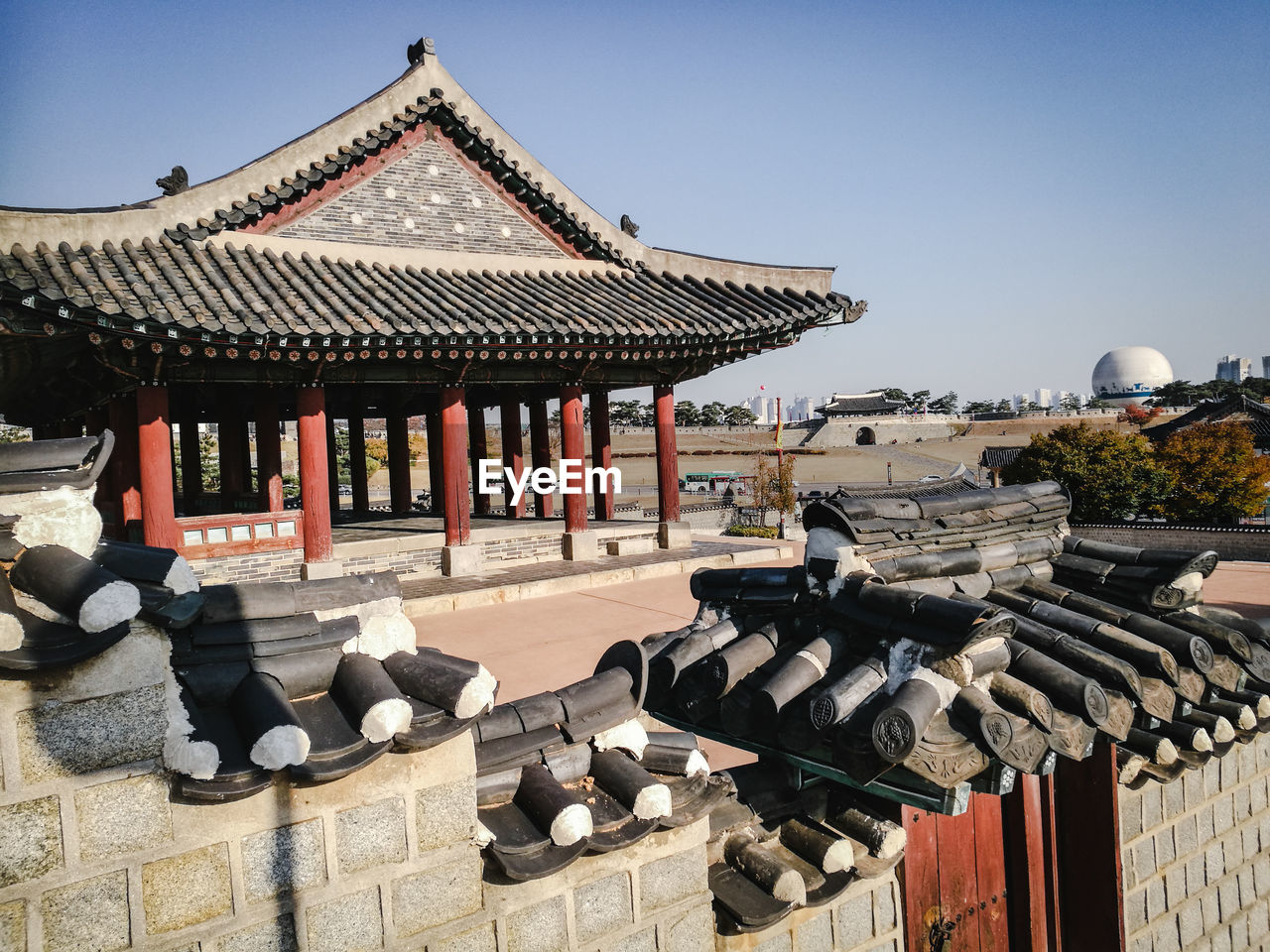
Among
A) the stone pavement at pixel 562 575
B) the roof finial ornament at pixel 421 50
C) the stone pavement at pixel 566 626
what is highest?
the roof finial ornament at pixel 421 50

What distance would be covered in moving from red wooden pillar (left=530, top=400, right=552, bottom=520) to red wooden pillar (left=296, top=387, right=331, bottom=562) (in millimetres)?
6237

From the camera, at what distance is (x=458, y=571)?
12.0 m

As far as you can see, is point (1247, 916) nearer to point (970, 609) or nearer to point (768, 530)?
point (970, 609)

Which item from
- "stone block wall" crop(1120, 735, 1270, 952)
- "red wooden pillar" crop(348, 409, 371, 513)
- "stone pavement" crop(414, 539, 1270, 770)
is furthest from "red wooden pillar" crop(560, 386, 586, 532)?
"stone block wall" crop(1120, 735, 1270, 952)

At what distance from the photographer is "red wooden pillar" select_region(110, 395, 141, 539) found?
1138cm

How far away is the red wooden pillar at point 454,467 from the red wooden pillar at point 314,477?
5.63 ft

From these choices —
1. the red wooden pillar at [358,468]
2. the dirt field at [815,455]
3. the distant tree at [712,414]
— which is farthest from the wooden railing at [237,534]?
the distant tree at [712,414]

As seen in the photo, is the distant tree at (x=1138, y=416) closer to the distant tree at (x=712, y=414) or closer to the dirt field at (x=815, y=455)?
the dirt field at (x=815, y=455)

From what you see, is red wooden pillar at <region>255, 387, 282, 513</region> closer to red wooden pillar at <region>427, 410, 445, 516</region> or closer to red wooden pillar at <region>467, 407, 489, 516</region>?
red wooden pillar at <region>427, 410, 445, 516</region>

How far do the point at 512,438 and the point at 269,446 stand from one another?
5535mm

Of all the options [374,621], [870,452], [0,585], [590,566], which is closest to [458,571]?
[590,566]

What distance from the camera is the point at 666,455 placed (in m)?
14.2

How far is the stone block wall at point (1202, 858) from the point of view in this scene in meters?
4.36

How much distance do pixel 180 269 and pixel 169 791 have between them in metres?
9.39
